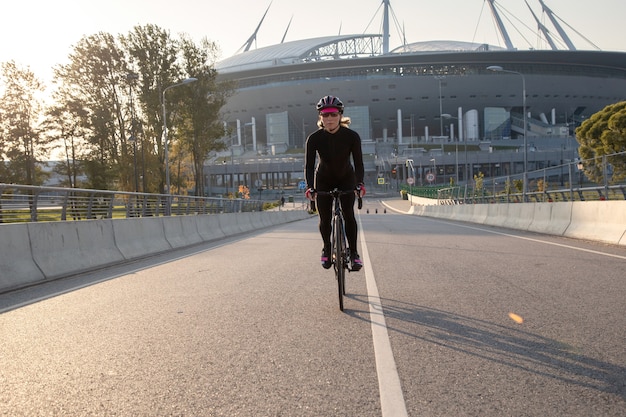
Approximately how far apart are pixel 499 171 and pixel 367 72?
36.2m

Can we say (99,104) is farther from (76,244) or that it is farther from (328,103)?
(328,103)

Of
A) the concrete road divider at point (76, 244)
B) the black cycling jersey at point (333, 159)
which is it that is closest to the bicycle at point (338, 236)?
the black cycling jersey at point (333, 159)

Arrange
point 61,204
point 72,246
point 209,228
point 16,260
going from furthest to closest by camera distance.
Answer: point 209,228 → point 61,204 → point 72,246 → point 16,260

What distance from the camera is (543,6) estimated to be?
157500mm

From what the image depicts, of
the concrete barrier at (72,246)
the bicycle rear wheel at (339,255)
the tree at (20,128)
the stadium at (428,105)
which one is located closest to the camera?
the bicycle rear wheel at (339,255)

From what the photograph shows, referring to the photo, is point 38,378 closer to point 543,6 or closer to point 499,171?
point 499,171

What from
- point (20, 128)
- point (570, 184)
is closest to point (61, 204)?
point (570, 184)

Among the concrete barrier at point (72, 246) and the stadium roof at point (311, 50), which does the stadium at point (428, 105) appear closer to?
the stadium roof at point (311, 50)

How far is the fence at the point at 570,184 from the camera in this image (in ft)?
48.9

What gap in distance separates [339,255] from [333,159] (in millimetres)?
1064

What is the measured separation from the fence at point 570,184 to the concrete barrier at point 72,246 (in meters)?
11.9

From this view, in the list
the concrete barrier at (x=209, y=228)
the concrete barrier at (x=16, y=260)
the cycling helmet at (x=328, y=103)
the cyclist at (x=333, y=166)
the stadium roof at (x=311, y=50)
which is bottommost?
the concrete barrier at (x=209, y=228)

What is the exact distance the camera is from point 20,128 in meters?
40.1

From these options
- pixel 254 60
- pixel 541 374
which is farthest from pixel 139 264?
pixel 254 60
